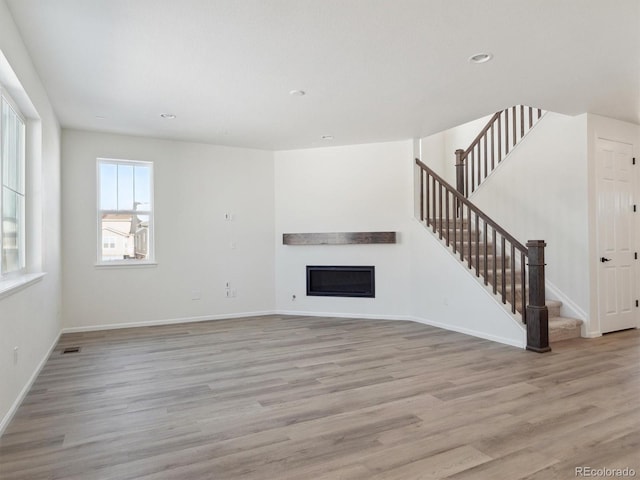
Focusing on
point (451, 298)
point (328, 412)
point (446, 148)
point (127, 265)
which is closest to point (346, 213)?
point (451, 298)

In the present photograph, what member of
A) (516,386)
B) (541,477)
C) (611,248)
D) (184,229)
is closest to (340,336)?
(516,386)

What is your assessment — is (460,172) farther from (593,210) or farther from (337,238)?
(337,238)

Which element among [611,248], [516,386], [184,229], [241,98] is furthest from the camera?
[184,229]

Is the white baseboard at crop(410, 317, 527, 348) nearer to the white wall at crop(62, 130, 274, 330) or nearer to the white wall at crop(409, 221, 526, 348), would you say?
the white wall at crop(409, 221, 526, 348)

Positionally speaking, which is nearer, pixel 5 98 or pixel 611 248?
pixel 5 98

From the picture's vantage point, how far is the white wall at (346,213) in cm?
609

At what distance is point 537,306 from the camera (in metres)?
4.30

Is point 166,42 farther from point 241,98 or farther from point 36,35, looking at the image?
point 241,98

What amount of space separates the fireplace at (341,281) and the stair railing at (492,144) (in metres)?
2.21

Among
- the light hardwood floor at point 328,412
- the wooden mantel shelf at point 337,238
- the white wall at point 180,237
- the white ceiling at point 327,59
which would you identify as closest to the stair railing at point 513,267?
the light hardwood floor at point 328,412

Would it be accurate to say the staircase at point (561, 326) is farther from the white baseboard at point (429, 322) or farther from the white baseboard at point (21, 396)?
the white baseboard at point (21, 396)

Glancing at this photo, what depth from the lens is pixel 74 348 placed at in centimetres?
454

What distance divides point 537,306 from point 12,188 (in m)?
4.95

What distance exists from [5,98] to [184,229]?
3.09 m
